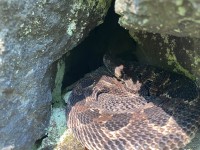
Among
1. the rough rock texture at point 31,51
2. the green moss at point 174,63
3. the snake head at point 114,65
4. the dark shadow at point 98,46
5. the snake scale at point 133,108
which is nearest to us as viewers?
the rough rock texture at point 31,51

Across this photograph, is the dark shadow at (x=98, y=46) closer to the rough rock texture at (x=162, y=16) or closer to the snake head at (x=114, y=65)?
the snake head at (x=114, y=65)

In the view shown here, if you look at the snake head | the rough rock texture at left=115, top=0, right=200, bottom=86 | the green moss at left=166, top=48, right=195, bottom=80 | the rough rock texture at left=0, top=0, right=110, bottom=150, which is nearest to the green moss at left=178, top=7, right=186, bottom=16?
the rough rock texture at left=115, top=0, right=200, bottom=86

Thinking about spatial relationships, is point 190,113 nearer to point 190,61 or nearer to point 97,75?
point 190,61

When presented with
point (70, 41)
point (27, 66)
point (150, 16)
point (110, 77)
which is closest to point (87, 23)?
point (70, 41)

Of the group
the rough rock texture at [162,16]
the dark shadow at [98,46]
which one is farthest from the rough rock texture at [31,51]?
the dark shadow at [98,46]

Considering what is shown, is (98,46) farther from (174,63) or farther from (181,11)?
(181,11)
